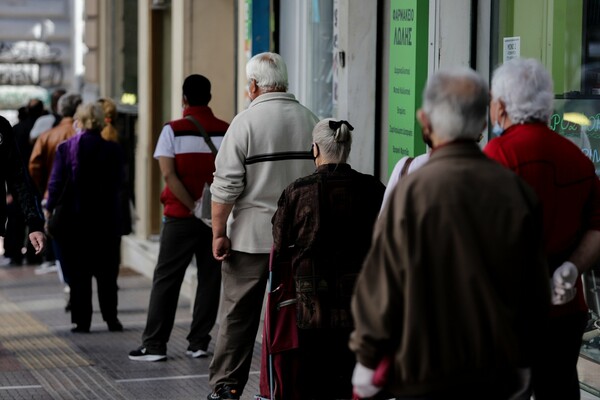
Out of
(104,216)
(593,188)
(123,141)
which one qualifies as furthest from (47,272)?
(593,188)

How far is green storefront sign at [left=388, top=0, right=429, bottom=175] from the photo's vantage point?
7.81 meters

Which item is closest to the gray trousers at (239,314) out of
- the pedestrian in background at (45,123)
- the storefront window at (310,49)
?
the storefront window at (310,49)

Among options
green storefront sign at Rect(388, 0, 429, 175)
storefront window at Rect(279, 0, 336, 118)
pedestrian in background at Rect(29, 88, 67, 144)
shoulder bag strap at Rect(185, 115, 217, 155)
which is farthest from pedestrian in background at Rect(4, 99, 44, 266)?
green storefront sign at Rect(388, 0, 429, 175)

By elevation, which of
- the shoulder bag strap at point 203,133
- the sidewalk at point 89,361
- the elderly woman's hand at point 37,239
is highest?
the shoulder bag strap at point 203,133

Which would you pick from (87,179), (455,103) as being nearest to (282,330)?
(455,103)

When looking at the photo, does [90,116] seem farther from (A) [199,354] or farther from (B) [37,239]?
(B) [37,239]

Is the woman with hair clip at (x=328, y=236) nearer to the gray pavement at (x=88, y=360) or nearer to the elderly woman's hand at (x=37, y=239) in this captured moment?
the elderly woman's hand at (x=37, y=239)

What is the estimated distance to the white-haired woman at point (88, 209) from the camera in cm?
963

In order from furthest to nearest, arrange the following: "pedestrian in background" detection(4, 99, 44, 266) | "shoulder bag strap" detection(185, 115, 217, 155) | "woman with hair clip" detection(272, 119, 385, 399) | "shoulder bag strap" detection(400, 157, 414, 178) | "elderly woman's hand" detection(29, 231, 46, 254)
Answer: "pedestrian in background" detection(4, 99, 44, 266), "shoulder bag strap" detection(185, 115, 217, 155), "elderly woman's hand" detection(29, 231, 46, 254), "woman with hair clip" detection(272, 119, 385, 399), "shoulder bag strap" detection(400, 157, 414, 178)

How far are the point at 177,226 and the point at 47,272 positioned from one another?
657 centimetres

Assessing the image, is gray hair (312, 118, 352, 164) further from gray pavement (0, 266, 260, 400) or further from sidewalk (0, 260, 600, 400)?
gray pavement (0, 266, 260, 400)

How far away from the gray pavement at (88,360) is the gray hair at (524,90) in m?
3.46

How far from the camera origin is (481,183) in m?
3.68

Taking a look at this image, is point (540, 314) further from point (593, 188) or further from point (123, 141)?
point (123, 141)
